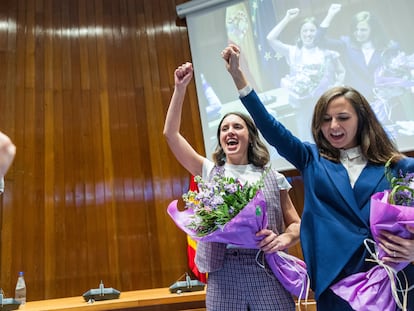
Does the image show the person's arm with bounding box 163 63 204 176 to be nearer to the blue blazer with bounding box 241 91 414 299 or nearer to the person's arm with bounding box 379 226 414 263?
the blue blazer with bounding box 241 91 414 299

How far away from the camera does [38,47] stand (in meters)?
3.47

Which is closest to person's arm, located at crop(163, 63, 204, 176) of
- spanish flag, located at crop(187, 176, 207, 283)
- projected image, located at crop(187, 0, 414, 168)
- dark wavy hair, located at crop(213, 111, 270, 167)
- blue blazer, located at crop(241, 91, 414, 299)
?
dark wavy hair, located at crop(213, 111, 270, 167)

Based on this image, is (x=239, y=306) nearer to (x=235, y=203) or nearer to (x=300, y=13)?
(x=235, y=203)

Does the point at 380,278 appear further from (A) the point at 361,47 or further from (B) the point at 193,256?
(A) the point at 361,47

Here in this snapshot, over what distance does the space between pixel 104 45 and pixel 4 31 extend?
0.89m

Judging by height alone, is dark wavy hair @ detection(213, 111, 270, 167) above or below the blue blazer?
above

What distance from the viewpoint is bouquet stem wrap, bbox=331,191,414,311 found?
0.92 metres

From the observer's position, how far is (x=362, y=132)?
123 cm

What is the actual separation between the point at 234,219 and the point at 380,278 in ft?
1.36

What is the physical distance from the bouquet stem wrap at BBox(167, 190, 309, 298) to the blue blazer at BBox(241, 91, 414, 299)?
0.14 metres

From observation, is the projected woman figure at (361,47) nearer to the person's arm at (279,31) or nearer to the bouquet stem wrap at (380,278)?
the person's arm at (279,31)

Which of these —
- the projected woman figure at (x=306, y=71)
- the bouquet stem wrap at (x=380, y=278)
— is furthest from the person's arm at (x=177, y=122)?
the projected woman figure at (x=306, y=71)

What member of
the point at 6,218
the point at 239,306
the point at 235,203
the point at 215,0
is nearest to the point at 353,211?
the point at 235,203

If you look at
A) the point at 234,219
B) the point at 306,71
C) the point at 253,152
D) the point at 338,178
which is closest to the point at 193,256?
the point at 253,152
